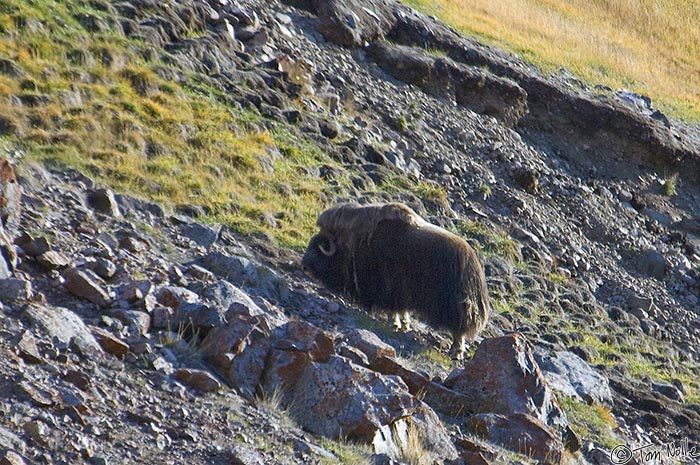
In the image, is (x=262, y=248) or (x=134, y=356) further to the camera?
(x=262, y=248)

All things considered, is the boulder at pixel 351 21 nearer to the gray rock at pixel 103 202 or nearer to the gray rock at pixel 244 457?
the gray rock at pixel 103 202

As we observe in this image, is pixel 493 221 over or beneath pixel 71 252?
beneath

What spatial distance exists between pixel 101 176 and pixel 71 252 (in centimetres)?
311

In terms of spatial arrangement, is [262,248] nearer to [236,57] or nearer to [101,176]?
[101,176]

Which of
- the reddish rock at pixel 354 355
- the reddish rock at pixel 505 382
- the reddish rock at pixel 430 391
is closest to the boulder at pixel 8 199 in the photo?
the reddish rock at pixel 354 355

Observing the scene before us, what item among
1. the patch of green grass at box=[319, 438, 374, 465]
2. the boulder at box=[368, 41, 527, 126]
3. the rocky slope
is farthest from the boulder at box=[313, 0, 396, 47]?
the patch of green grass at box=[319, 438, 374, 465]

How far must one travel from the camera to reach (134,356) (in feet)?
24.4

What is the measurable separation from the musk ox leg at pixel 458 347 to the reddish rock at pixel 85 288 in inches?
169

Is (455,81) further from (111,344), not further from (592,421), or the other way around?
(111,344)

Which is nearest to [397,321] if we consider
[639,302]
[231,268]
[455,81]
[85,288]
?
[231,268]

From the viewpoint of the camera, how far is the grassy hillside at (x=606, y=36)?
2764cm

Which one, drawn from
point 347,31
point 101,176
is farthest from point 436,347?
point 347,31

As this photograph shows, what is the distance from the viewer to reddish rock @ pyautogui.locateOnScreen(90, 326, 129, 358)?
731 centimetres
